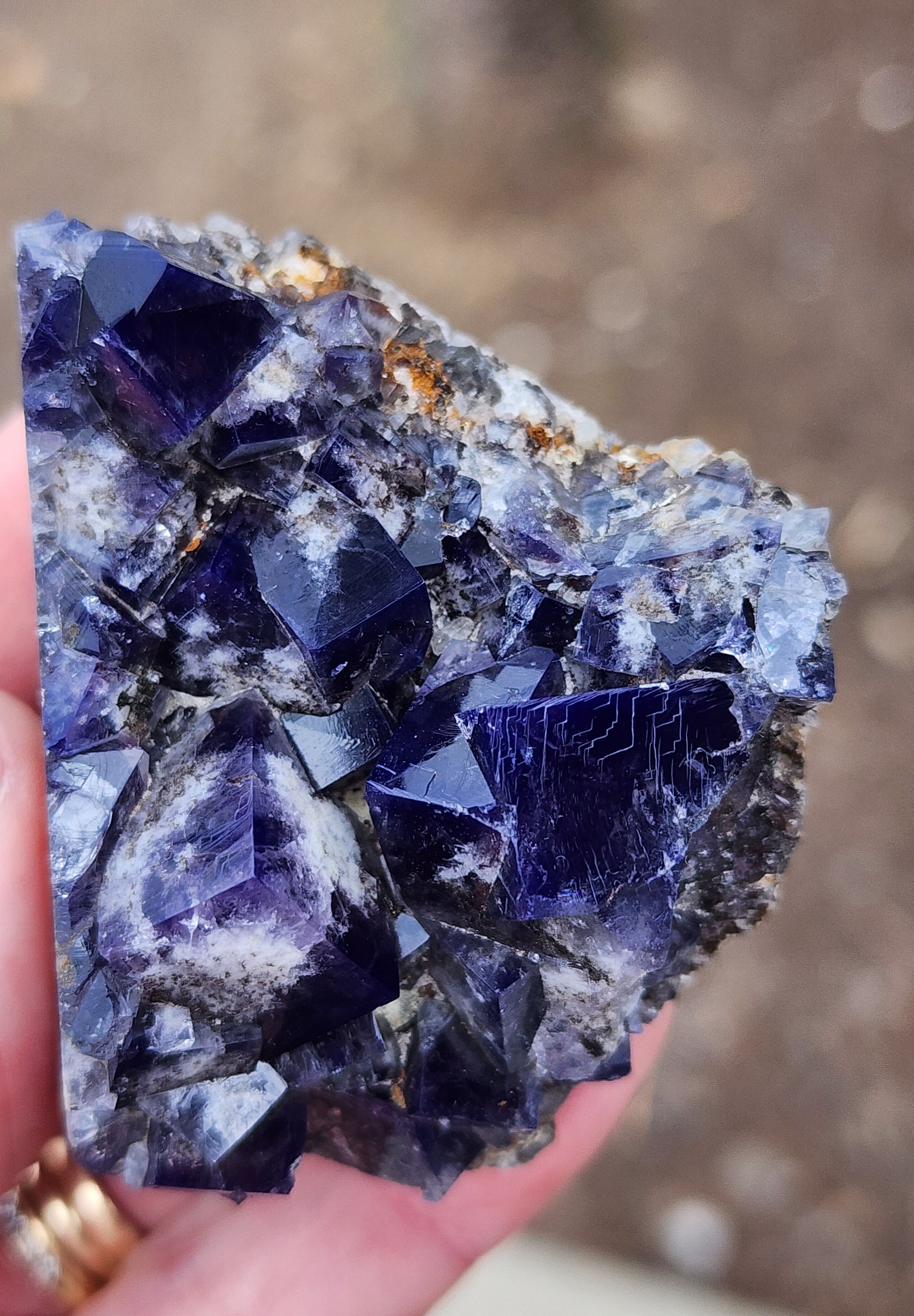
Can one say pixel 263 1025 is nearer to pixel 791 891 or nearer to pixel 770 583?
pixel 770 583

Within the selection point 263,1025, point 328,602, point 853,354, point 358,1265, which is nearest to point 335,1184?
point 358,1265

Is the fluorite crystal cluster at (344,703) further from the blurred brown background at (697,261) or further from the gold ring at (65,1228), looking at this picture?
the blurred brown background at (697,261)

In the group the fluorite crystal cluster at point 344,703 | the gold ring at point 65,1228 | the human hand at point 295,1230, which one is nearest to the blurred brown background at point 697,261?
the human hand at point 295,1230

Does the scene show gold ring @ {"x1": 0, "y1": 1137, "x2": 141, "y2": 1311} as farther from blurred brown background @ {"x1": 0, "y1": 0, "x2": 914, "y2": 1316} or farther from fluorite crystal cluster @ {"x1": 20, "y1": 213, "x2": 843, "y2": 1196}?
blurred brown background @ {"x1": 0, "y1": 0, "x2": 914, "y2": 1316}

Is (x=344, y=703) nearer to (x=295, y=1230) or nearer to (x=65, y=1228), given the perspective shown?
(x=295, y=1230)

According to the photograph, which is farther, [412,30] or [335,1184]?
[412,30]

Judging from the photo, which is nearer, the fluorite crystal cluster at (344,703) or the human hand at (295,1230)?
the fluorite crystal cluster at (344,703)
